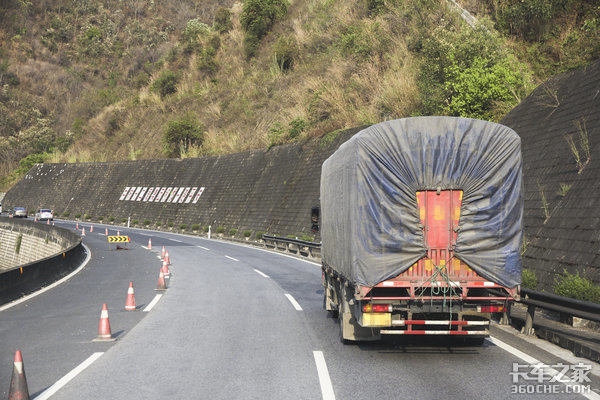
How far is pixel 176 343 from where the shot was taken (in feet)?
32.5

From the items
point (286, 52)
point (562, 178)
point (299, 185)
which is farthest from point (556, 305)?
point (286, 52)

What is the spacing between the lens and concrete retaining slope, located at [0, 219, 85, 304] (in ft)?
53.2

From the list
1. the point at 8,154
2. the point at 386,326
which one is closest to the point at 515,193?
the point at 386,326

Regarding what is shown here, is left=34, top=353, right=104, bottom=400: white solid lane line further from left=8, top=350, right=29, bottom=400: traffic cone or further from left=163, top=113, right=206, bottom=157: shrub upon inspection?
left=163, top=113, right=206, bottom=157: shrub

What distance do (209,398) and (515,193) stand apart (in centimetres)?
532

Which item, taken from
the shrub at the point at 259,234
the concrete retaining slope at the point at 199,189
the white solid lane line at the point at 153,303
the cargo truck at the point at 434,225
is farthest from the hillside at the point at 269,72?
the white solid lane line at the point at 153,303

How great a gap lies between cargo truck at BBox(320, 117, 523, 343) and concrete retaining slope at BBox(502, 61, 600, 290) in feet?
12.9

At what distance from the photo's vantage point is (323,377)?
7719 mm

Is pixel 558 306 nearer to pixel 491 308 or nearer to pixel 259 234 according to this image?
pixel 491 308

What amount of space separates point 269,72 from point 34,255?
3254 cm

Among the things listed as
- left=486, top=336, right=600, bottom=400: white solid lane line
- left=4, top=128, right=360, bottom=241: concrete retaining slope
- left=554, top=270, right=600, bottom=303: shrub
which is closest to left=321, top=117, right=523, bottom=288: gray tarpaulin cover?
left=486, top=336, right=600, bottom=400: white solid lane line

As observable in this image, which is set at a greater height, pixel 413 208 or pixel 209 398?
pixel 413 208

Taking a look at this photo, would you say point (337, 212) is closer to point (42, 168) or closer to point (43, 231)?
point (43, 231)

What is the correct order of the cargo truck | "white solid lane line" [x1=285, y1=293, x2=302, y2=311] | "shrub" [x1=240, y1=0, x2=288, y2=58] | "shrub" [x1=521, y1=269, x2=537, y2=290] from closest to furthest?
the cargo truck, "shrub" [x1=521, y1=269, x2=537, y2=290], "white solid lane line" [x1=285, y1=293, x2=302, y2=311], "shrub" [x1=240, y1=0, x2=288, y2=58]
